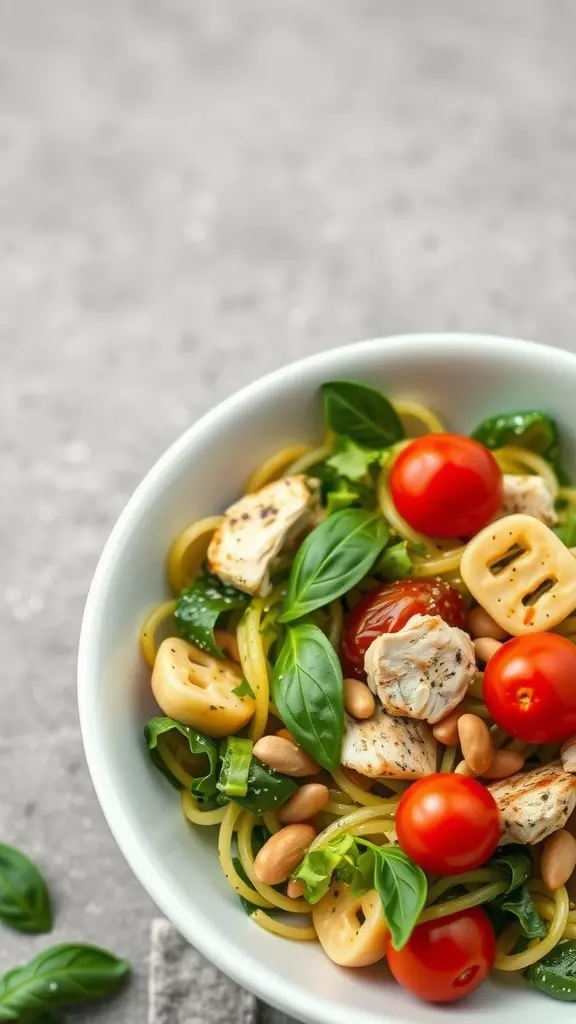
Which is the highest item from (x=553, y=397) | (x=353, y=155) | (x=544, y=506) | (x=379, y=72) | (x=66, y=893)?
(x=379, y=72)

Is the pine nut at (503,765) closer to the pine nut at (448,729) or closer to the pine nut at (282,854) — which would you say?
the pine nut at (448,729)

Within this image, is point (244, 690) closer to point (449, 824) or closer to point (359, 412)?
point (449, 824)

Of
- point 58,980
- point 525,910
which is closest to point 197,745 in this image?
point 525,910

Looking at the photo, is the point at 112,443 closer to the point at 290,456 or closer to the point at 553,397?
the point at 290,456

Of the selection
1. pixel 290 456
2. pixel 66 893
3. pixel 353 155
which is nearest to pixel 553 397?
pixel 290 456

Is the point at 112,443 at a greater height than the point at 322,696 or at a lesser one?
greater

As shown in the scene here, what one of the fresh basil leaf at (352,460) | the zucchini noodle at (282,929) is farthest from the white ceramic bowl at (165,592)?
the fresh basil leaf at (352,460)

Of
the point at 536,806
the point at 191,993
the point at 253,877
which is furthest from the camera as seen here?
the point at 191,993
